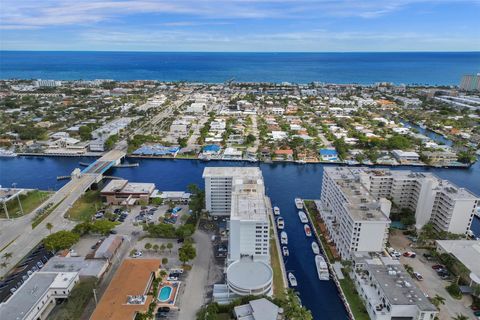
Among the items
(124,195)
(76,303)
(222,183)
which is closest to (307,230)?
(222,183)

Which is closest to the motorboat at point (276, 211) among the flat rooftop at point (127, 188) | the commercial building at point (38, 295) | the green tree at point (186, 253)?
the green tree at point (186, 253)

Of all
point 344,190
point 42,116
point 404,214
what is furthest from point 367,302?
point 42,116

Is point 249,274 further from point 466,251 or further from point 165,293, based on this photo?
point 466,251

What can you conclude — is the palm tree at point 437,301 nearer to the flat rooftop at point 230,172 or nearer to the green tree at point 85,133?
the flat rooftop at point 230,172

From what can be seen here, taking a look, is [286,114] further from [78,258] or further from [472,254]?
[78,258]

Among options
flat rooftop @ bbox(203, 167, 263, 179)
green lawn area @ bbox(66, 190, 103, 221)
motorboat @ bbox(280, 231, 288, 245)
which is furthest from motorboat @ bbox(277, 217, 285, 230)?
green lawn area @ bbox(66, 190, 103, 221)
